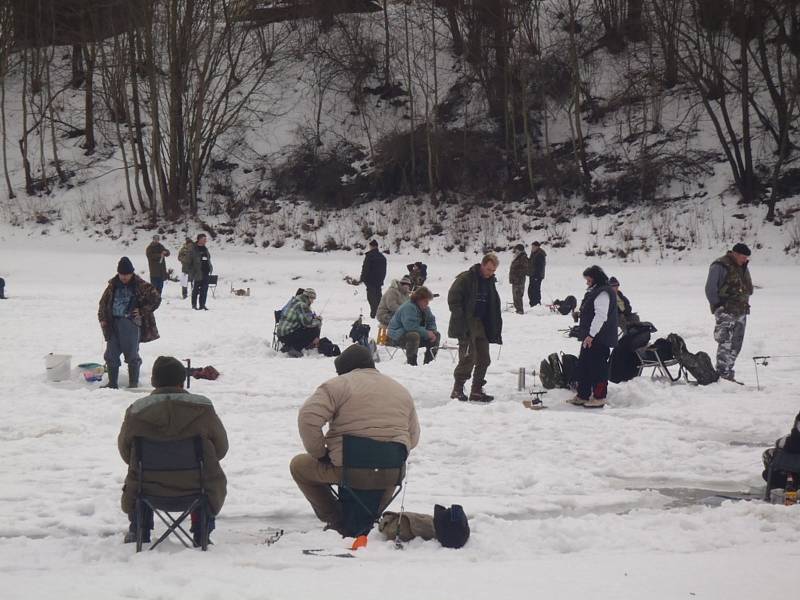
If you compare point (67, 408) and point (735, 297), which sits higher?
point (735, 297)

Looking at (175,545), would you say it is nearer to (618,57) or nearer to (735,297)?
(735,297)

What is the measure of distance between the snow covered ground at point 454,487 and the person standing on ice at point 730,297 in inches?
21.4

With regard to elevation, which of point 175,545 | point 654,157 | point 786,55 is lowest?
point 175,545

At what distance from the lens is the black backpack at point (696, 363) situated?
34.2ft

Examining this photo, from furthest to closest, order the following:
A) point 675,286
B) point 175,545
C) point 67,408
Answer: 1. point 675,286
2. point 67,408
3. point 175,545

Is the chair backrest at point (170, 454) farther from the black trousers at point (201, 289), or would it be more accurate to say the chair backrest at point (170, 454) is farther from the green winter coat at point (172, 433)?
the black trousers at point (201, 289)

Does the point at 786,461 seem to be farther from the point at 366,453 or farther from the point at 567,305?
the point at 567,305

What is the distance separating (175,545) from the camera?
5.19m

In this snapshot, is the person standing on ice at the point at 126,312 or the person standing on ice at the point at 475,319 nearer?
the person standing on ice at the point at 475,319

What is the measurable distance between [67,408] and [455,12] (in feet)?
98.7

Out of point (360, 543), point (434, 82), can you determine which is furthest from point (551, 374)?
point (434, 82)

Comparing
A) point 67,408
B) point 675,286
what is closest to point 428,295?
point 67,408

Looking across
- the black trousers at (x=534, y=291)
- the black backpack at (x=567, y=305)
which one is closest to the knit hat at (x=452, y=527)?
the black backpack at (x=567, y=305)

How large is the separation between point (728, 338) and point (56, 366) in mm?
7889
